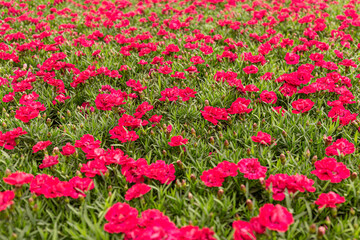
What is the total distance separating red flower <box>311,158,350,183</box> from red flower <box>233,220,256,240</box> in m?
0.69

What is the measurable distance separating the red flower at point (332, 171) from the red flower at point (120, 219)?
4.06 ft

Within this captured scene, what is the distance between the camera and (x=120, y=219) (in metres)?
1.63

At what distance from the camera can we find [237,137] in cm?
272

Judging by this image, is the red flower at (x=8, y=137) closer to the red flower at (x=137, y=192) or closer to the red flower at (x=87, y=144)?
the red flower at (x=87, y=144)

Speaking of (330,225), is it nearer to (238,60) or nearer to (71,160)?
(71,160)

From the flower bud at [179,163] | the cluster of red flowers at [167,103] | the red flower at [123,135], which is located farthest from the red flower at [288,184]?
the red flower at [123,135]

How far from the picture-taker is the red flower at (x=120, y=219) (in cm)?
161

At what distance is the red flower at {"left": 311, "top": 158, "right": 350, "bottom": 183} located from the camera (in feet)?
6.39

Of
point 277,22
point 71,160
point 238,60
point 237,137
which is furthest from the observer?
point 277,22

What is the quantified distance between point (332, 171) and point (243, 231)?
0.82 meters

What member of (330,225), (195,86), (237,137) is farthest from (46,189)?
(195,86)

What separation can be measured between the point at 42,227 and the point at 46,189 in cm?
24

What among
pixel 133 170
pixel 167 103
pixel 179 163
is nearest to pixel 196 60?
pixel 167 103

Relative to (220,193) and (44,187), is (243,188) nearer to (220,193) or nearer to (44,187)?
(220,193)
